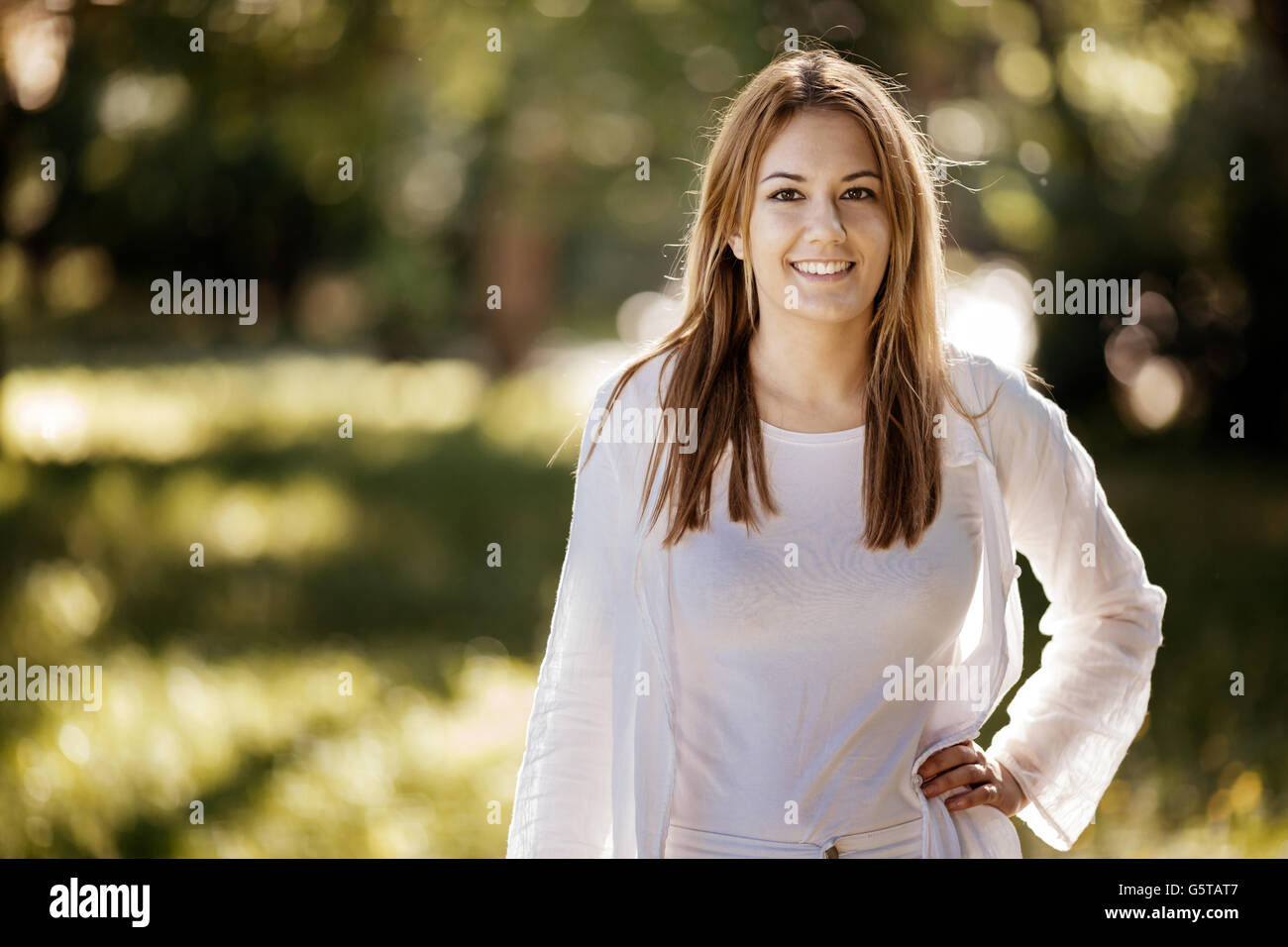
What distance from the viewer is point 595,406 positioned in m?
2.42

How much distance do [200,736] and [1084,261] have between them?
9.30 meters

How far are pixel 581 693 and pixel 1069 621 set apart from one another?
0.98 m

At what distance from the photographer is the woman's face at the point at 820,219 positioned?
7.70ft

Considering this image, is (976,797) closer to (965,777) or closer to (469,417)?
(965,777)

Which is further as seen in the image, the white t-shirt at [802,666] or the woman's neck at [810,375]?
the woman's neck at [810,375]

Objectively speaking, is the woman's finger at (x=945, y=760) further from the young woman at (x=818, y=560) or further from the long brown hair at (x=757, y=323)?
the long brown hair at (x=757, y=323)

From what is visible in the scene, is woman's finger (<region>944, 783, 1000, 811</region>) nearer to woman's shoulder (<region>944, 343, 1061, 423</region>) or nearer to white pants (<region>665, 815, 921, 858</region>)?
white pants (<region>665, 815, 921, 858</region>)

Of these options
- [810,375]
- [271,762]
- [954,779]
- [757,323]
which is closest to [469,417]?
[271,762]

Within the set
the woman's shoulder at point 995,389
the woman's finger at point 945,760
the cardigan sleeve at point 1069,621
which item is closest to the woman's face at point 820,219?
the woman's shoulder at point 995,389

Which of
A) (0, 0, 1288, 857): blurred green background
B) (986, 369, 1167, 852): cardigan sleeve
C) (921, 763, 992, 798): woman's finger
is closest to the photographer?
(921, 763, 992, 798): woman's finger

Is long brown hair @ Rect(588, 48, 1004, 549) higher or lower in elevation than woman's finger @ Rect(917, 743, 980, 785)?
higher

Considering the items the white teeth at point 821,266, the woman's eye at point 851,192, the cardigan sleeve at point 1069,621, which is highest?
the woman's eye at point 851,192

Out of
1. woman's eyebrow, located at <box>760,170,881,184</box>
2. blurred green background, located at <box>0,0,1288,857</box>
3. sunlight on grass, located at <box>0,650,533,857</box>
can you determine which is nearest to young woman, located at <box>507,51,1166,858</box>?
woman's eyebrow, located at <box>760,170,881,184</box>

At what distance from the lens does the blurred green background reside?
502cm
